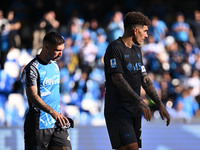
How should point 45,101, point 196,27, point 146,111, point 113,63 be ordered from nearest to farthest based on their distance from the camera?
point 146,111
point 113,63
point 45,101
point 196,27

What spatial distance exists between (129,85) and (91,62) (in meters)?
8.17

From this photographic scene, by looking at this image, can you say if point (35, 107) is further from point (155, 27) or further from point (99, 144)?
point (155, 27)

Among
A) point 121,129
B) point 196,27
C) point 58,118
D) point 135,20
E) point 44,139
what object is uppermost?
point 196,27

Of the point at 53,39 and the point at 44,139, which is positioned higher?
the point at 53,39

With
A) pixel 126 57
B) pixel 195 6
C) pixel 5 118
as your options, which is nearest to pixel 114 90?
pixel 126 57

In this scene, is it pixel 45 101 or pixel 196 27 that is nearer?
pixel 45 101

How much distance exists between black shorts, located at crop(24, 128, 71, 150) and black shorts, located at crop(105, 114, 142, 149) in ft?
2.14

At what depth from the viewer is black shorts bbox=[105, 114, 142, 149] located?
16.5ft

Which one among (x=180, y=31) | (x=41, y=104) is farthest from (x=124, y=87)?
(x=180, y=31)

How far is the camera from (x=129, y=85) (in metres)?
4.96

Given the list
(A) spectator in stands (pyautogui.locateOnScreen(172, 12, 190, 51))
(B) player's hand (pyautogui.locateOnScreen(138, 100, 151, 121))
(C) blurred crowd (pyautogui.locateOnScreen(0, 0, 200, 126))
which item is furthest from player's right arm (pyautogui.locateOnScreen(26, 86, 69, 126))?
(A) spectator in stands (pyautogui.locateOnScreen(172, 12, 190, 51))

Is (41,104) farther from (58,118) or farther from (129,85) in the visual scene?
(129,85)

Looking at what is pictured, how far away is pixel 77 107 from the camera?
11.6 metres

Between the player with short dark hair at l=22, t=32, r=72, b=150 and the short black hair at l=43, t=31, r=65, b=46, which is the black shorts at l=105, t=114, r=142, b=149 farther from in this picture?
the short black hair at l=43, t=31, r=65, b=46
